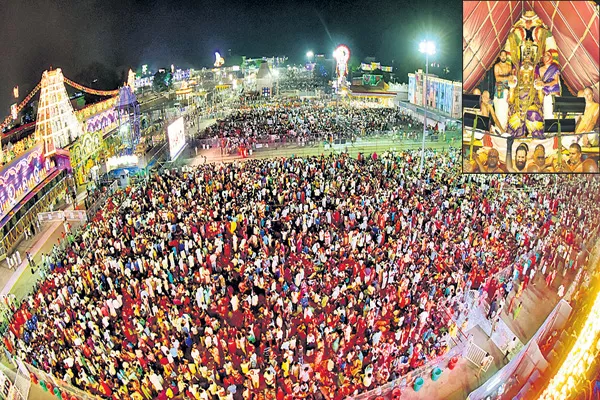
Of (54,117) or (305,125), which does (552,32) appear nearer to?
(54,117)

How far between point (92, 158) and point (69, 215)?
830 cm

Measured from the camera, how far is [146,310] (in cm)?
940

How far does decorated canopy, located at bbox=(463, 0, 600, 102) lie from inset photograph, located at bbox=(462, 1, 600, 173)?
0.06 feet

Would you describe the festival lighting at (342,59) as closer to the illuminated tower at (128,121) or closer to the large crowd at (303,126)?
the large crowd at (303,126)

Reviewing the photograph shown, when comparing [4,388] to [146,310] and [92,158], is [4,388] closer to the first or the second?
[146,310]

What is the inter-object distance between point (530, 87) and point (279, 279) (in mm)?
7257

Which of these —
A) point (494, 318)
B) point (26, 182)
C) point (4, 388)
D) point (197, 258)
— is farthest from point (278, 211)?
point (26, 182)

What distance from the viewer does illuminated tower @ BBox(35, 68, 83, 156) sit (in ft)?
61.1

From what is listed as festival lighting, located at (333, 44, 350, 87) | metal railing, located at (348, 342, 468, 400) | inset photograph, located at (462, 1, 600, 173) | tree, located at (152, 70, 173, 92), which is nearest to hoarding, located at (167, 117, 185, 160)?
inset photograph, located at (462, 1, 600, 173)

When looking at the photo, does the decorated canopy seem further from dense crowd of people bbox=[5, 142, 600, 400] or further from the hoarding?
the hoarding

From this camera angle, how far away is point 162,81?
7462 centimetres

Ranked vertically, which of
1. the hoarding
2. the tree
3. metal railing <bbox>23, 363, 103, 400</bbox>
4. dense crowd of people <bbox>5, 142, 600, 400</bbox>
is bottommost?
metal railing <bbox>23, 363, 103, 400</bbox>

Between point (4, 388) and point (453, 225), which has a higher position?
point (453, 225)

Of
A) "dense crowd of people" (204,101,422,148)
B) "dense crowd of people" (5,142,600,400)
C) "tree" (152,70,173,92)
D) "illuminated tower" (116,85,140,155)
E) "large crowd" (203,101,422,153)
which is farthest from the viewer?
"tree" (152,70,173,92)
